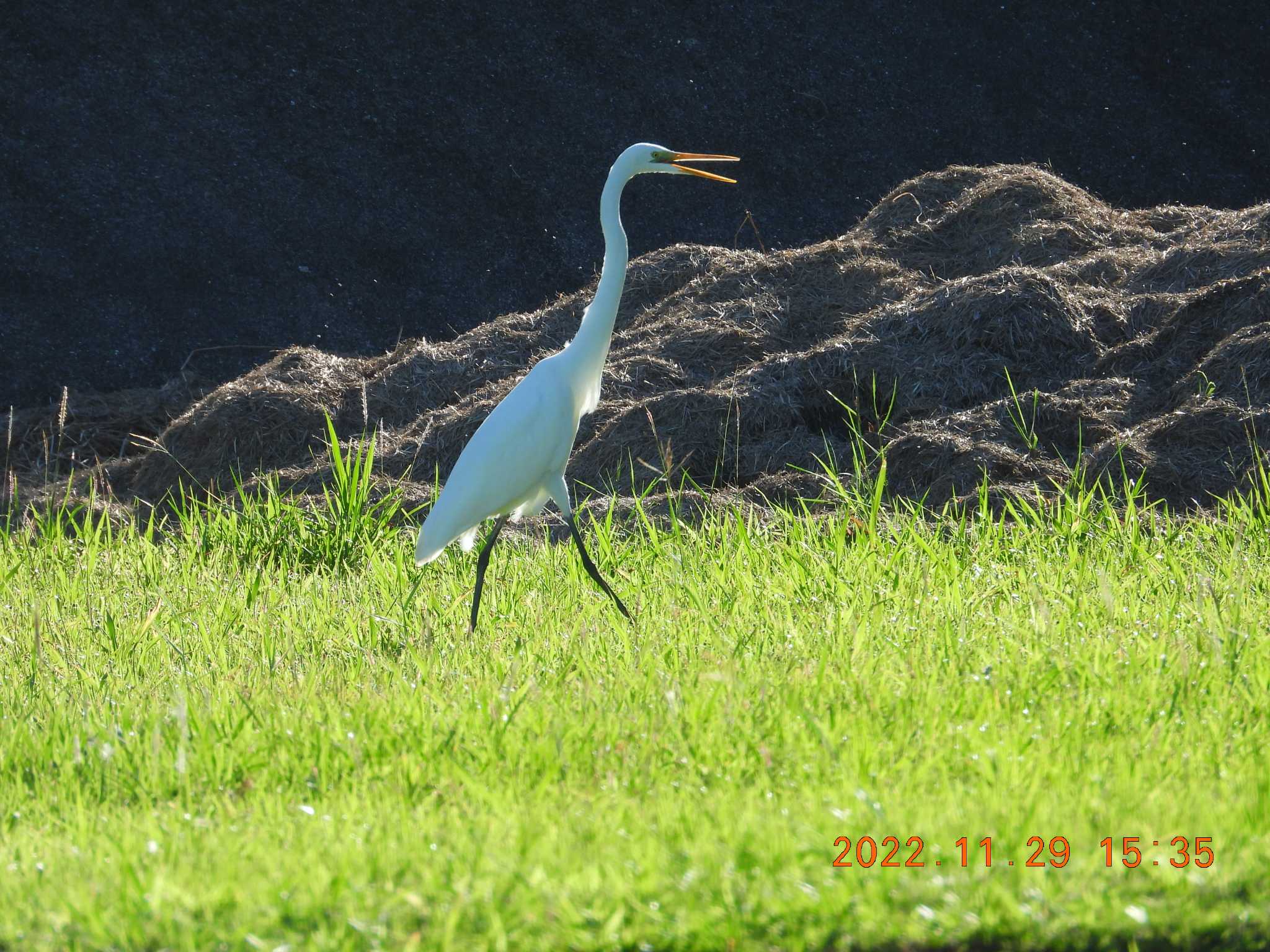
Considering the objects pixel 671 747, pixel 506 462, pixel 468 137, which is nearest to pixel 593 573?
pixel 506 462

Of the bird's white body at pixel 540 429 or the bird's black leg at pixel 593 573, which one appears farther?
the bird's white body at pixel 540 429

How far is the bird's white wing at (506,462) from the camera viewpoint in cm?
388

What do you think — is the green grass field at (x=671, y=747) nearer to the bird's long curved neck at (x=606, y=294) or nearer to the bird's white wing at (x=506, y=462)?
the bird's white wing at (x=506, y=462)

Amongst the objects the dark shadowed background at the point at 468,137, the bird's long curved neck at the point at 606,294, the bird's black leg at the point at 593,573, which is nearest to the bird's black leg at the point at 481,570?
the bird's black leg at the point at 593,573

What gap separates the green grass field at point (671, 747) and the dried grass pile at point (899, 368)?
2.82ft

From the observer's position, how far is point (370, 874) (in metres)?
2.02

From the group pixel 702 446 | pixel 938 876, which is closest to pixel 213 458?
pixel 702 446

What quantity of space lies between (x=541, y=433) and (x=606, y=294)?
48 cm

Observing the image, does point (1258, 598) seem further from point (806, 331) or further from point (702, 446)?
point (806, 331)

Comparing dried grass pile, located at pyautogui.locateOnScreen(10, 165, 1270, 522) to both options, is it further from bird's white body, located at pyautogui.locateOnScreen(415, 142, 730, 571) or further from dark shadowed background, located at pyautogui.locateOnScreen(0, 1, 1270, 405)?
dark shadowed background, located at pyautogui.locateOnScreen(0, 1, 1270, 405)

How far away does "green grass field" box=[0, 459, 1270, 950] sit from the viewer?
1.89 m

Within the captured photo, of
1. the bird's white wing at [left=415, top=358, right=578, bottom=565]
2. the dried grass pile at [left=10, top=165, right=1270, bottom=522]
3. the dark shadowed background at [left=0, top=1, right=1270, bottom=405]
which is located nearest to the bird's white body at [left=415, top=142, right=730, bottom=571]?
the bird's white wing at [left=415, top=358, right=578, bottom=565]

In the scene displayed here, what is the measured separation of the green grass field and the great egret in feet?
0.85

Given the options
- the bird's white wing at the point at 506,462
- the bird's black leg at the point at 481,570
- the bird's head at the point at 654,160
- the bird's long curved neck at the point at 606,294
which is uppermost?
the bird's head at the point at 654,160
